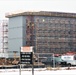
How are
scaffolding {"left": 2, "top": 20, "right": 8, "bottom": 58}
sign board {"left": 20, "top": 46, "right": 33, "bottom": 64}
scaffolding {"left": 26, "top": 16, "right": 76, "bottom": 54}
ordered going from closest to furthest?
sign board {"left": 20, "top": 46, "right": 33, "bottom": 64} → scaffolding {"left": 26, "top": 16, "right": 76, "bottom": 54} → scaffolding {"left": 2, "top": 20, "right": 8, "bottom": 58}

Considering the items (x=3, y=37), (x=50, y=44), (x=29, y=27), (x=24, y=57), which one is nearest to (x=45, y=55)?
(x=50, y=44)

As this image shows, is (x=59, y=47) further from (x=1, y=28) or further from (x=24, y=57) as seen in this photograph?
(x=24, y=57)

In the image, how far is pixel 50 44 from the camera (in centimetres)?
5875

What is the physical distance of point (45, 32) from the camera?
58.8 meters

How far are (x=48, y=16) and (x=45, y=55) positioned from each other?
829cm

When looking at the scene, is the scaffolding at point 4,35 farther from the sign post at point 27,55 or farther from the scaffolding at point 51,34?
the sign post at point 27,55

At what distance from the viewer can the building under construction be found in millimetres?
58312

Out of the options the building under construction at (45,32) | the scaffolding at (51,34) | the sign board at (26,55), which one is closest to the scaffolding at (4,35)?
the building under construction at (45,32)

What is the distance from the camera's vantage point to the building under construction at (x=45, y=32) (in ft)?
191

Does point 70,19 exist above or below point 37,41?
above

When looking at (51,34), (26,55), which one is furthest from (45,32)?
(26,55)

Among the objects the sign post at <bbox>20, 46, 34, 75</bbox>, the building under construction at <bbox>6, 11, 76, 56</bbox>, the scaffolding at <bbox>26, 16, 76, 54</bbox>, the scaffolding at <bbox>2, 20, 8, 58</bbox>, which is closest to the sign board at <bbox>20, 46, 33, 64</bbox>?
the sign post at <bbox>20, 46, 34, 75</bbox>

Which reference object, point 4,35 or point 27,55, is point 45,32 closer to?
point 4,35

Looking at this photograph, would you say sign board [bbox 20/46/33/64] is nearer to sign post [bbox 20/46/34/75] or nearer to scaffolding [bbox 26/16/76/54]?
sign post [bbox 20/46/34/75]
